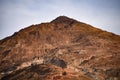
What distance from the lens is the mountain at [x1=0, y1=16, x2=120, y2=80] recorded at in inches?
3688

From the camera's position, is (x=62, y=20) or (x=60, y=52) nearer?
(x=60, y=52)

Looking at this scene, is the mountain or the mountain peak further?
the mountain peak

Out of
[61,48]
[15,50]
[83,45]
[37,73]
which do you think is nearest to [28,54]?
[15,50]

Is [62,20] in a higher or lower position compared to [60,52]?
higher

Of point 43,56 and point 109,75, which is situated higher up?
point 43,56

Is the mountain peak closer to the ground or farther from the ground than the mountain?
farther from the ground

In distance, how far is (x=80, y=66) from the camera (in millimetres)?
107500

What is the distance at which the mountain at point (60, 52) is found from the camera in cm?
9369

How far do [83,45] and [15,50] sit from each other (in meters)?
29.1

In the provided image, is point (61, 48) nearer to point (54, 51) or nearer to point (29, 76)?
point (54, 51)

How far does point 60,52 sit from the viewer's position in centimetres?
11638

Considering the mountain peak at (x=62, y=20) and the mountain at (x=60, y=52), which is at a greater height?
the mountain peak at (x=62, y=20)

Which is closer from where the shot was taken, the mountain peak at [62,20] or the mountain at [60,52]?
the mountain at [60,52]

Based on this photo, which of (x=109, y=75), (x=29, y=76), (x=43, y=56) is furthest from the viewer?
(x=43, y=56)
